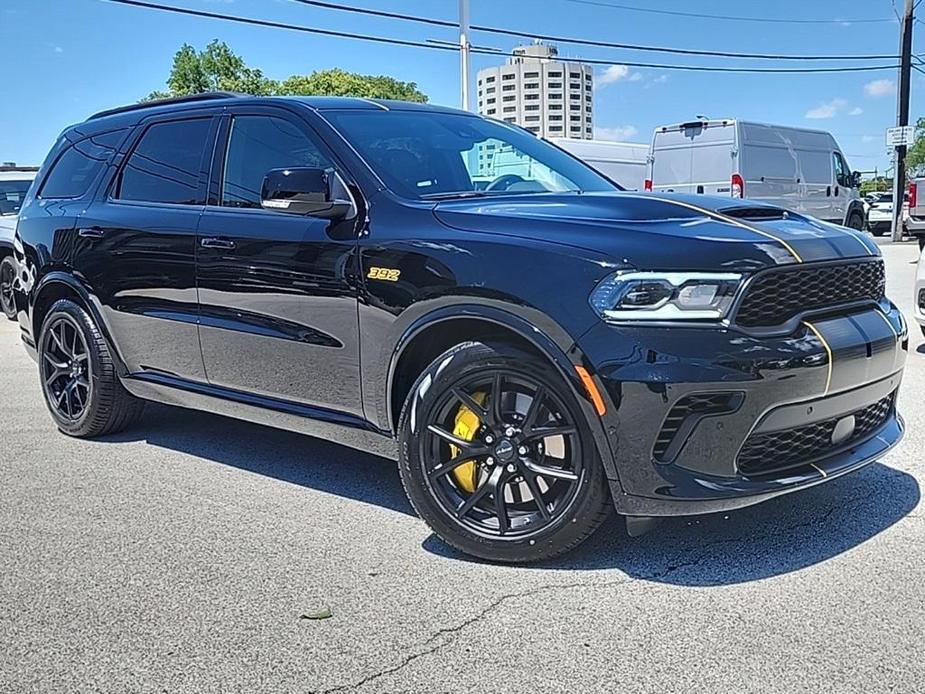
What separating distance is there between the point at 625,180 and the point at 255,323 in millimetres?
17050

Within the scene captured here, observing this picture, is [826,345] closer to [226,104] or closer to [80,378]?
[226,104]

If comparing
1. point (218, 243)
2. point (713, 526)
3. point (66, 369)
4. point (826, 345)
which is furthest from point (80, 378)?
point (826, 345)

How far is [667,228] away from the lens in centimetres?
329

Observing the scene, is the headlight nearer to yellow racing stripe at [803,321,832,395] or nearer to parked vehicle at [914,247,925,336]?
yellow racing stripe at [803,321,832,395]

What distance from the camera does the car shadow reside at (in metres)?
3.49

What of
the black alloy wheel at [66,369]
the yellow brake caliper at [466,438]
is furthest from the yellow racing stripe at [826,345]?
the black alloy wheel at [66,369]

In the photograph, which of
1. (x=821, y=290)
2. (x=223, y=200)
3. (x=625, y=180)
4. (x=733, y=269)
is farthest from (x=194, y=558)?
(x=625, y=180)

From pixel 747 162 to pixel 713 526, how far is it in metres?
14.5

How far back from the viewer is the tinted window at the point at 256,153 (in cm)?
432

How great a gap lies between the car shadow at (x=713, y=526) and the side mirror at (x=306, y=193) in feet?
4.47

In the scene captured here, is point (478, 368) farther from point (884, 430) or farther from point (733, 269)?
point (884, 430)

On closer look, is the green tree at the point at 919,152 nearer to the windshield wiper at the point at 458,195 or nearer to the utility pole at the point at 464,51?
the utility pole at the point at 464,51

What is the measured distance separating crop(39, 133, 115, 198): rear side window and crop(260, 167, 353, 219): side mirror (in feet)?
6.60

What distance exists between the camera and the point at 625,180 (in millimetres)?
20375
